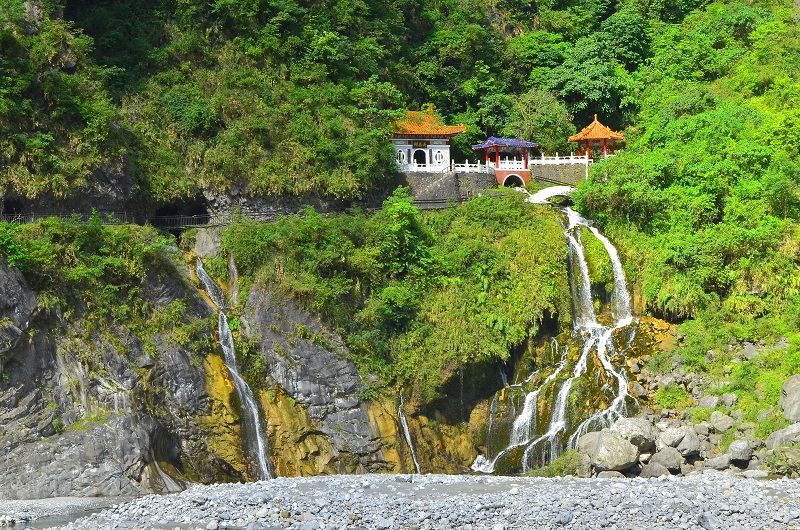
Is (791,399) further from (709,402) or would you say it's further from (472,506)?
(472,506)

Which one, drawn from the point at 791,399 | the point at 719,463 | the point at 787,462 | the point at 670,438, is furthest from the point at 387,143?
the point at 787,462

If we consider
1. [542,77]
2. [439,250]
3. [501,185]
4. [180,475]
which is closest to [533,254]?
[439,250]

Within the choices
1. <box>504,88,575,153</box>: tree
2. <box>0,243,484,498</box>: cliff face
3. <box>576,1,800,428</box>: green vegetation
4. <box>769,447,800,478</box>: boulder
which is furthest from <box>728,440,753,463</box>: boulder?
<box>504,88,575,153</box>: tree

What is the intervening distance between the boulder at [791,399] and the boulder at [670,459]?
364cm

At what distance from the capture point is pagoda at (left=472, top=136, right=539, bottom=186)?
42.1m

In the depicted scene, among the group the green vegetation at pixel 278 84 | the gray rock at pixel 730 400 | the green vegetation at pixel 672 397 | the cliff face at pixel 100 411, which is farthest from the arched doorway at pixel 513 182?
the cliff face at pixel 100 411

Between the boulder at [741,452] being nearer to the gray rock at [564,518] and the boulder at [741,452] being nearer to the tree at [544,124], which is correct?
the gray rock at [564,518]

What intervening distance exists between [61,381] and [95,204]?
28.2 ft

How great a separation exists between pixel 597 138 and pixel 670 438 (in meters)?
19.9

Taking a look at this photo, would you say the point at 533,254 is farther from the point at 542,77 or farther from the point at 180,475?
the point at 542,77

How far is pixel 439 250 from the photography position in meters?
33.8

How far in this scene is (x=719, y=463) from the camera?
25.6m

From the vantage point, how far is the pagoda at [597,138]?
1698 inches

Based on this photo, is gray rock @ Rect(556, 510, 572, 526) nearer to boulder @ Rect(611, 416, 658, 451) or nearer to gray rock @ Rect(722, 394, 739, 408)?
boulder @ Rect(611, 416, 658, 451)
